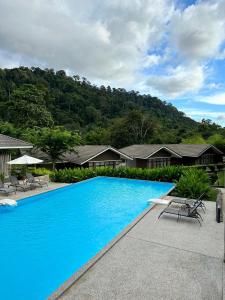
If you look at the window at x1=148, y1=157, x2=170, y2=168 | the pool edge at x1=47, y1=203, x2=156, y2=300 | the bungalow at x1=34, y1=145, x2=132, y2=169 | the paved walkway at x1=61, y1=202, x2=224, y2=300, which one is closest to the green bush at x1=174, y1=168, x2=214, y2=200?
the paved walkway at x1=61, y1=202, x2=224, y2=300

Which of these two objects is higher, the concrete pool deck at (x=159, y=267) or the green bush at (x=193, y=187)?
the green bush at (x=193, y=187)

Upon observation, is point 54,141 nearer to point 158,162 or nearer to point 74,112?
point 158,162

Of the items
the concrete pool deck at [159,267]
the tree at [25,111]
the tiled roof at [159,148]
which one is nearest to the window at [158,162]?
the tiled roof at [159,148]

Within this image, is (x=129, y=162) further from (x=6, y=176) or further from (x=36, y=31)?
(x=36, y=31)

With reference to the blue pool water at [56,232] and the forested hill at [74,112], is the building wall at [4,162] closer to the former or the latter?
the blue pool water at [56,232]

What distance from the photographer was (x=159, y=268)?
611 centimetres

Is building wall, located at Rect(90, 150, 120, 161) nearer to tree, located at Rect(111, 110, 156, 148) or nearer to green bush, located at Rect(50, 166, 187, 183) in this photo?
green bush, located at Rect(50, 166, 187, 183)

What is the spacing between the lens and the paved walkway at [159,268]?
5.13 m

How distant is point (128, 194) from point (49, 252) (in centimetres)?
910

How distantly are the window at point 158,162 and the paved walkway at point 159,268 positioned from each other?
941 inches

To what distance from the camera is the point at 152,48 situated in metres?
21.3

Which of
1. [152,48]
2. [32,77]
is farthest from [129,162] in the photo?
[32,77]

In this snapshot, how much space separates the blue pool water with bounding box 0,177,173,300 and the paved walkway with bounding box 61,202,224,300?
1322mm

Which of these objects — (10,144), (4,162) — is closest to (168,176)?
(10,144)
